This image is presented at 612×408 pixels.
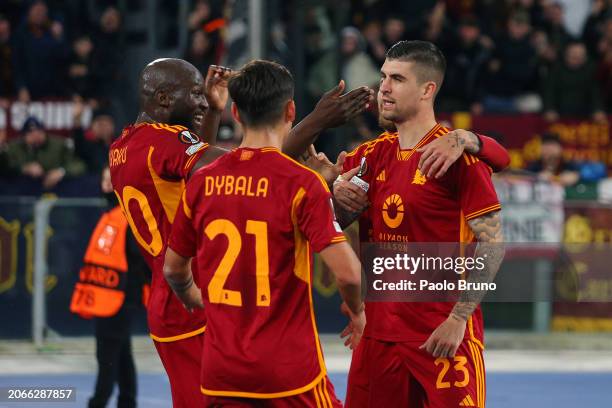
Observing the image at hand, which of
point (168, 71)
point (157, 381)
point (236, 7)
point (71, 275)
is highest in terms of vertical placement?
point (236, 7)

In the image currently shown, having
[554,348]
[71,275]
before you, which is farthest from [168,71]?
[554,348]

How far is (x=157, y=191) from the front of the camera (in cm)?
629

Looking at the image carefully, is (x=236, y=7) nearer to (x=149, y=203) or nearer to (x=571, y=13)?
(x=571, y=13)

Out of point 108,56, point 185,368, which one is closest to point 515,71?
point 108,56

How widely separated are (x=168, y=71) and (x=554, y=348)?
8.27 metres

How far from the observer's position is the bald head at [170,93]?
6492 millimetres

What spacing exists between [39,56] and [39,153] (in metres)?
2.26

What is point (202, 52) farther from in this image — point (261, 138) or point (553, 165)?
point (261, 138)

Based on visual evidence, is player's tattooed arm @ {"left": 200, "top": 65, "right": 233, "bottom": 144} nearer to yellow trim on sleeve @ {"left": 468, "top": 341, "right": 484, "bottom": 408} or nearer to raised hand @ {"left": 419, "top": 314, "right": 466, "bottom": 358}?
raised hand @ {"left": 419, "top": 314, "right": 466, "bottom": 358}

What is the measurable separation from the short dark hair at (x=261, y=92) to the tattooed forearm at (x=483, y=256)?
48.9 inches

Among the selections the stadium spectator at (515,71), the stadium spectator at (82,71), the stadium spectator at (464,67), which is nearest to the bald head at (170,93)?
the stadium spectator at (82,71)

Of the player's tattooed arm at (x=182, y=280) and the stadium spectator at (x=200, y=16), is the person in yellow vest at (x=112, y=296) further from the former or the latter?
the stadium spectator at (x=200, y=16)

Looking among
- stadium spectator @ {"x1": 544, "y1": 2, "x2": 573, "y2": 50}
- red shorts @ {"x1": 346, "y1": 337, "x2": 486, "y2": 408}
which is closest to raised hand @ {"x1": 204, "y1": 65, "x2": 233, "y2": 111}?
red shorts @ {"x1": 346, "y1": 337, "x2": 486, "y2": 408}

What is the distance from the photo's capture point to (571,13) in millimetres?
20391
